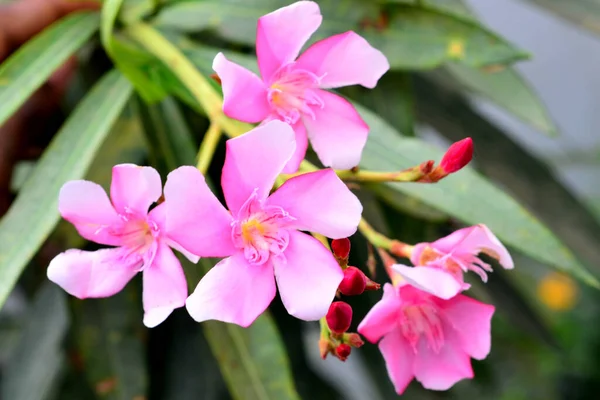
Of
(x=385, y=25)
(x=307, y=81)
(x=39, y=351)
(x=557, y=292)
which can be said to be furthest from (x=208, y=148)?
(x=557, y=292)

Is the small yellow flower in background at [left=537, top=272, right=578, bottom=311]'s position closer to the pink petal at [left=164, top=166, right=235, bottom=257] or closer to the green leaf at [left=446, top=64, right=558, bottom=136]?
the green leaf at [left=446, top=64, right=558, bottom=136]

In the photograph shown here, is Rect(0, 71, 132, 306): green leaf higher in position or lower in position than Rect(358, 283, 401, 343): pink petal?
lower

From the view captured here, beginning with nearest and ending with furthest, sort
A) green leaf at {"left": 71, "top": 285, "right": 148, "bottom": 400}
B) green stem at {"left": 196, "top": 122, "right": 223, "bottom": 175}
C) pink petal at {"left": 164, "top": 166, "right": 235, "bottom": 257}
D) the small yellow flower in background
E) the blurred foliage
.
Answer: pink petal at {"left": 164, "top": 166, "right": 235, "bottom": 257}, green stem at {"left": 196, "top": 122, "right": 223, "bottom": 175}, the blurred foliage, green leaf at {"left": 71, "top": 285, "right": 148, "bottom": 400}, the small yellow flower in background

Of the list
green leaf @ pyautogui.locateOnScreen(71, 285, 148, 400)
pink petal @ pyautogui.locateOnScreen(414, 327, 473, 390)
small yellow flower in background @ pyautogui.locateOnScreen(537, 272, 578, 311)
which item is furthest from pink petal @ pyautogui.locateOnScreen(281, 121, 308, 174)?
small yellow flower in background @ pyautogui.locateOnScreen(537, 272, 578, 311)

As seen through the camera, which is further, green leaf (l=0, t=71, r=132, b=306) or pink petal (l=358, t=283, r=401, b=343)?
green leaf (l=0, t=71, r=132, b=306)

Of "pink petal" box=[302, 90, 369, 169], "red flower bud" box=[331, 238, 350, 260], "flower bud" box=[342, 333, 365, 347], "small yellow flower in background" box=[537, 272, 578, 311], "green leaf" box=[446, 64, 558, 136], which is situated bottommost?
"small yellow flower in background" box=[537, 272, 578, 311]

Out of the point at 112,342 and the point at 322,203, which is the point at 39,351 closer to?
the point at 112,342

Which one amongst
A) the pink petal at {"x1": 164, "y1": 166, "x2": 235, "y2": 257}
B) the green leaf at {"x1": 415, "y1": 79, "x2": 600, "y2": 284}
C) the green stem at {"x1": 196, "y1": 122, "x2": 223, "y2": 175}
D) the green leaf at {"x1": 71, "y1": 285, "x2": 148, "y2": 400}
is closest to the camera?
the pink petal at {"x1": 164, "y1": 166, "x2": 235, "y2": 257}

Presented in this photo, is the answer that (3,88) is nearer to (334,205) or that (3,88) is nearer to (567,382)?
(334,205)
